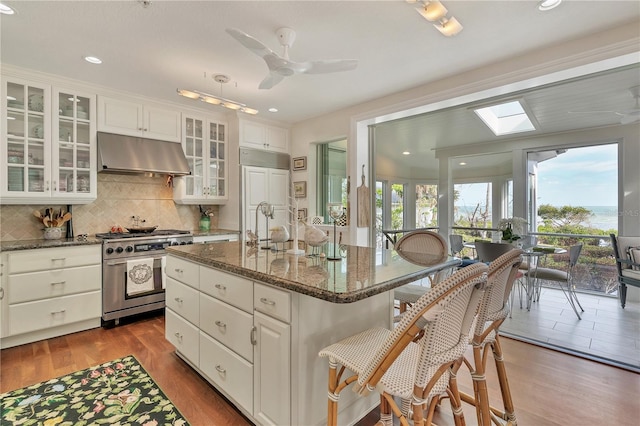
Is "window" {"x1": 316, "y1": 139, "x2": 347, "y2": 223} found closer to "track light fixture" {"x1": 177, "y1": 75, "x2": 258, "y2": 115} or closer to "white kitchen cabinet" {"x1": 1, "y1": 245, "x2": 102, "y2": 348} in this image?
"track light fixture" {"x1": 177, "y1": 75, "x2": 258, "y2": 115}

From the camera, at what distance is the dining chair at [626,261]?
242 cm

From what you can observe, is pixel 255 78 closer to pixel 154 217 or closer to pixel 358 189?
pixel 358 189

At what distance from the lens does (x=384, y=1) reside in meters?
1.99

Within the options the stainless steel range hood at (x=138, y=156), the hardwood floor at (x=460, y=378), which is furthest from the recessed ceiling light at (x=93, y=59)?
the hardwood floor at (x=460, y=378)

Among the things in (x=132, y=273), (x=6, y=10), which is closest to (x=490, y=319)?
(x=132, y=273)

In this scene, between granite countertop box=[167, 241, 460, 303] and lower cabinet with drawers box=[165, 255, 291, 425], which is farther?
lower cabinet with drawers box=[165, 255, 291, 425]

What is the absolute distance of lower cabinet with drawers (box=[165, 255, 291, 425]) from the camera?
1.46 meters

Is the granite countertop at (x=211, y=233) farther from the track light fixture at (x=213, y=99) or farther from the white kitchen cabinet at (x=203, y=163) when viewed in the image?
the track light fixture at (x=213, y=99)

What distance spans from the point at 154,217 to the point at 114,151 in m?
1.00

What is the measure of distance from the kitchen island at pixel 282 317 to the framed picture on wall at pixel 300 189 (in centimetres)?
259

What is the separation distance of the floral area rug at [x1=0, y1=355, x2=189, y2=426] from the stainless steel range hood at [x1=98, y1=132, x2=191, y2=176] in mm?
2063

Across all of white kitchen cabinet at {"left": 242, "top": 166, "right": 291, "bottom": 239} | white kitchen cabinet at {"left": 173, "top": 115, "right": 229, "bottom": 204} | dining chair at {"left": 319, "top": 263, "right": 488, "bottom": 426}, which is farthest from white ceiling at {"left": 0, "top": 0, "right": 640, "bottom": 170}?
dining chair at {"left": 319, "top": 263, "right": 488, "bottom": 426}

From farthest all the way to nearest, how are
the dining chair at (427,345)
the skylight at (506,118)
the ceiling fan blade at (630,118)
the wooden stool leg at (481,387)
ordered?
Result: the skylight at (506,118) < the ceiling fan blade at (630,118) < the wooden stool leg at (481,387) < the dining chair at (427,345)

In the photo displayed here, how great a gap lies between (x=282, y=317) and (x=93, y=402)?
154cm
